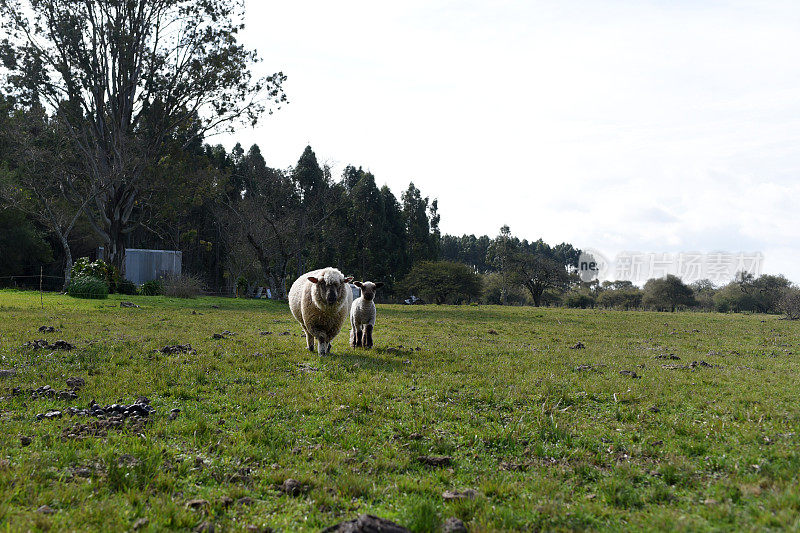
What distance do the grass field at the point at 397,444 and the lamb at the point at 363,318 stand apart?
2339 millimetres

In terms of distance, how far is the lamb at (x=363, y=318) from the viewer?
14.1 metres

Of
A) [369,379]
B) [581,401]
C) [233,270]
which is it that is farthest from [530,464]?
[233,270]

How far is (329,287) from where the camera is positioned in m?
12.4

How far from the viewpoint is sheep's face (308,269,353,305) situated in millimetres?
12250

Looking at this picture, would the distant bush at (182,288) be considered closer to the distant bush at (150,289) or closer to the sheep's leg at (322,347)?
the distant bush at (150,289)

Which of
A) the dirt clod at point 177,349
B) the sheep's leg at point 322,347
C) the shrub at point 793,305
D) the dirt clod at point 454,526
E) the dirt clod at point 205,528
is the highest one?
the shrub at point 793,305

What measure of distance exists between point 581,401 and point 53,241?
205 ft

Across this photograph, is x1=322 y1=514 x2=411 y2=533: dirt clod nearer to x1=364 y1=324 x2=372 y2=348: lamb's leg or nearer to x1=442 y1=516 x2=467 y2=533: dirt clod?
x1=442 y1=516 x2=467 y2=533: dirt clod

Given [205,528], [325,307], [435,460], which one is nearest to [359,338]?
[325,307]

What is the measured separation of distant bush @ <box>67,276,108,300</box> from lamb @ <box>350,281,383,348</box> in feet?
72.3

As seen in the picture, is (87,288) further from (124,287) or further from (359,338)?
(359,338)

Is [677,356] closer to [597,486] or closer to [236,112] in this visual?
[597,486]

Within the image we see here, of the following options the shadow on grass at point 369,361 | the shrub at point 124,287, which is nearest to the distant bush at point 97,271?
the shrub at point 124,287

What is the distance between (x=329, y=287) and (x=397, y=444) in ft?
22.5
